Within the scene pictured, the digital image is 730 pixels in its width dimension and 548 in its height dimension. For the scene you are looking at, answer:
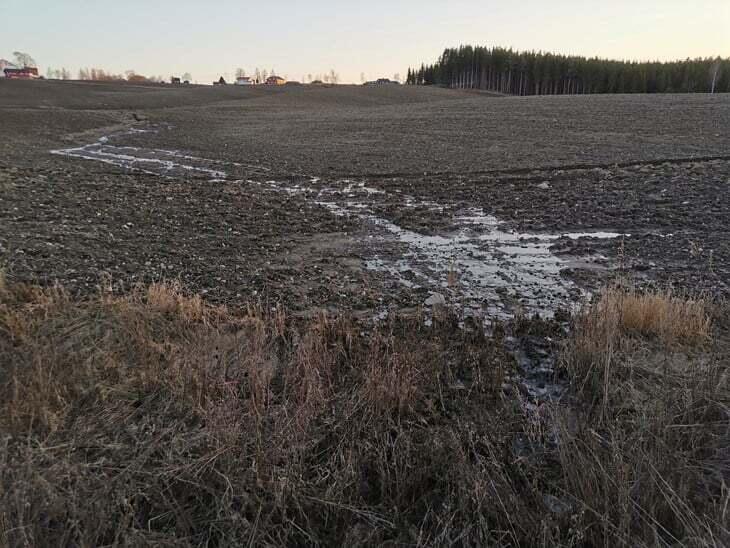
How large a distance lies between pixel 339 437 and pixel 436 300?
12.2ft

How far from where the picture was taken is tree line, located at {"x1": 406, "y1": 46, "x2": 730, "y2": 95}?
96875 mm

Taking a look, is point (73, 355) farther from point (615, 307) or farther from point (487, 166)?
point (487, 166)

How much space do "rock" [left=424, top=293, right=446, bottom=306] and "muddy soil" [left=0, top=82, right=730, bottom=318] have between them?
31mm

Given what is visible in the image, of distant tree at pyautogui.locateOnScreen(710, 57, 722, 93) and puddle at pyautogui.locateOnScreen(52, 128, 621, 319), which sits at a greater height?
distant tree at pyautogui.locateOnScreen(710, 57, 722, 93)

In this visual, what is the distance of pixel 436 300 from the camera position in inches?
305

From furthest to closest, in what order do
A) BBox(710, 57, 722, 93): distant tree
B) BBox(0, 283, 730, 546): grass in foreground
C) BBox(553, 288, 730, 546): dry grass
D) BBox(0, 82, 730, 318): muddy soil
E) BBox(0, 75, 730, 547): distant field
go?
1. BBox(710, 57, 722, 93): distant tree
2. BBox(0, 82, 730, 318): muddy soil
3. BBox(0, 75, 730, 547): distant field
4. BBox(0, 283, 730, 546): grass in foreground
5. BBox(553, 288, 730, 546): dry grass

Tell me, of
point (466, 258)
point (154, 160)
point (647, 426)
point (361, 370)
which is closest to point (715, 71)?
point (154, 160)

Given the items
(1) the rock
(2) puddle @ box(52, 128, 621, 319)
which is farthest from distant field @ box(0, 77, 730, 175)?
(1) the rock

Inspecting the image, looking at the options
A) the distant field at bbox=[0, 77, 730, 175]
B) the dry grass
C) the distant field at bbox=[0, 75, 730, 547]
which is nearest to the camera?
the dry grass

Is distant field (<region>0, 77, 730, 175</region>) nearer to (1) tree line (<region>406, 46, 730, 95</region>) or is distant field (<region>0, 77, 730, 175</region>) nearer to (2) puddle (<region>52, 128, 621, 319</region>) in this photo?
(2) puddle (<region>52, 128, 621, 319</region>)

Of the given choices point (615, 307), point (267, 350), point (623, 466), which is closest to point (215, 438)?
point (267, 350)

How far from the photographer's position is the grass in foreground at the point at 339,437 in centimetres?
344

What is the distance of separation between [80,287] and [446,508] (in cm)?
614

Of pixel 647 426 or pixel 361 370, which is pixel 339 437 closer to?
pixel 361 370
